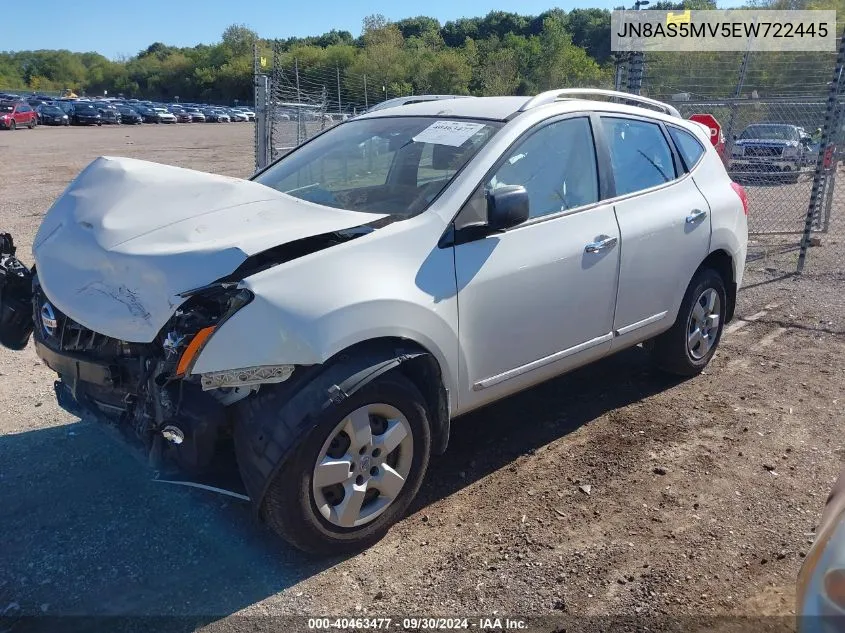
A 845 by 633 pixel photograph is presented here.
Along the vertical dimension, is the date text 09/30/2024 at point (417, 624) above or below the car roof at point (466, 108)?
below

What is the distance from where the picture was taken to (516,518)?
3475 mm

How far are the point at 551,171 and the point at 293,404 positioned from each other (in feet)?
6.63

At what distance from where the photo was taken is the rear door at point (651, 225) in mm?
4266

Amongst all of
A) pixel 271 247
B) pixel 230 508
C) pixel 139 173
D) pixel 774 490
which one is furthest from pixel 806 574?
pixel 139 173

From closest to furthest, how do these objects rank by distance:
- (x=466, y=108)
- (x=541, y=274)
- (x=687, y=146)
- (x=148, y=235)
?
(x=148, y=235) → (x=541, y=274) → (x=466, y=108) → (x=687, y=146)

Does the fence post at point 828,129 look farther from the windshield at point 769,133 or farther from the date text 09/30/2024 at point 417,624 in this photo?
the date text 09/30/2024 at point 417,624

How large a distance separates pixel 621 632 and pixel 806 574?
95 cm

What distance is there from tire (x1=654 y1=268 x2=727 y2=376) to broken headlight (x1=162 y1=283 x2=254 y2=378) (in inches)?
125

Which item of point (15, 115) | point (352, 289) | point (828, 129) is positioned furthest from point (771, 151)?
point (15, 115)

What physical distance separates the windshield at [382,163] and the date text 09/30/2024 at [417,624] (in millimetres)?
1800

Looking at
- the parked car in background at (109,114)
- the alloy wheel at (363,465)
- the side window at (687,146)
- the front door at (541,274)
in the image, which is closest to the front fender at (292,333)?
the alloy wheel at (363,465)

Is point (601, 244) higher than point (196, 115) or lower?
lower

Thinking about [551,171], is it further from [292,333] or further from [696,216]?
[292,333]

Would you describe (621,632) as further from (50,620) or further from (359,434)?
(50,620)
